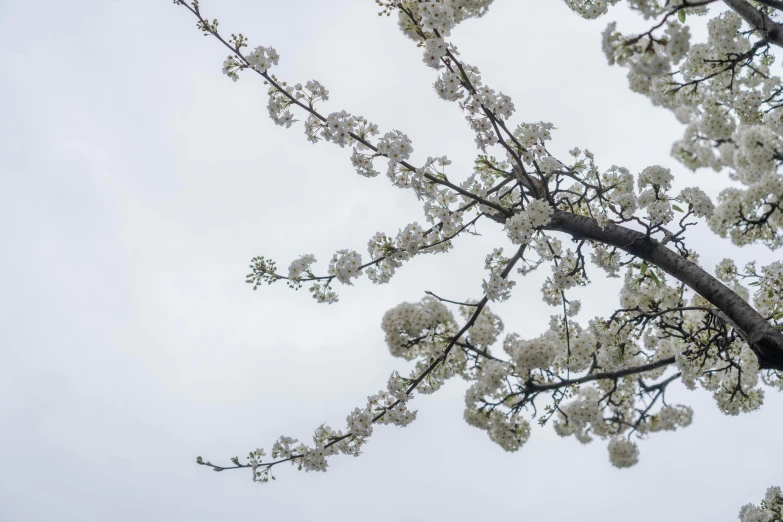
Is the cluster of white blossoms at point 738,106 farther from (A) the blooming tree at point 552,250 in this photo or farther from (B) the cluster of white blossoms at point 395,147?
(B) the cluster of white blossoms at point 395,147

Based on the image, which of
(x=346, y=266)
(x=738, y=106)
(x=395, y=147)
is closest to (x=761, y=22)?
(x=738, y=106)

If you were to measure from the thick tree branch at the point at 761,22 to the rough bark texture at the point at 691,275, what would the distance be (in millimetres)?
2912

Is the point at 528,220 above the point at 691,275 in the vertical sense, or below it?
above

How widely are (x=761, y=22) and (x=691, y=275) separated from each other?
127 inches

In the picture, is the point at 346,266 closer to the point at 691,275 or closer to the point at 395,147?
the point at 395,147

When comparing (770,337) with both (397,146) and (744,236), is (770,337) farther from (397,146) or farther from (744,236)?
(744,236)

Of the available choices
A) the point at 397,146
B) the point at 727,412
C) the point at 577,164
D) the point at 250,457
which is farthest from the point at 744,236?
the point at 250,457

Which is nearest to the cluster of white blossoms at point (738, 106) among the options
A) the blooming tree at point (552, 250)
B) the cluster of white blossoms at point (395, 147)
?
the blooming tree at point (552, 250)

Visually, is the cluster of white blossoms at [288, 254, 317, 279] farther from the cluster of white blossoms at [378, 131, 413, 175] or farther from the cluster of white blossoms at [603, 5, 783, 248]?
the cluster of white blossoms at [603, 5, 783, 248]

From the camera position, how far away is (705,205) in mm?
6004

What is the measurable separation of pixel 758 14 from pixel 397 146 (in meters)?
4.50

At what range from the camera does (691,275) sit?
5.32 meters

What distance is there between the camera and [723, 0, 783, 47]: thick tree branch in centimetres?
623

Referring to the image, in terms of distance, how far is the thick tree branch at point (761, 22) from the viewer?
6.23 meters
